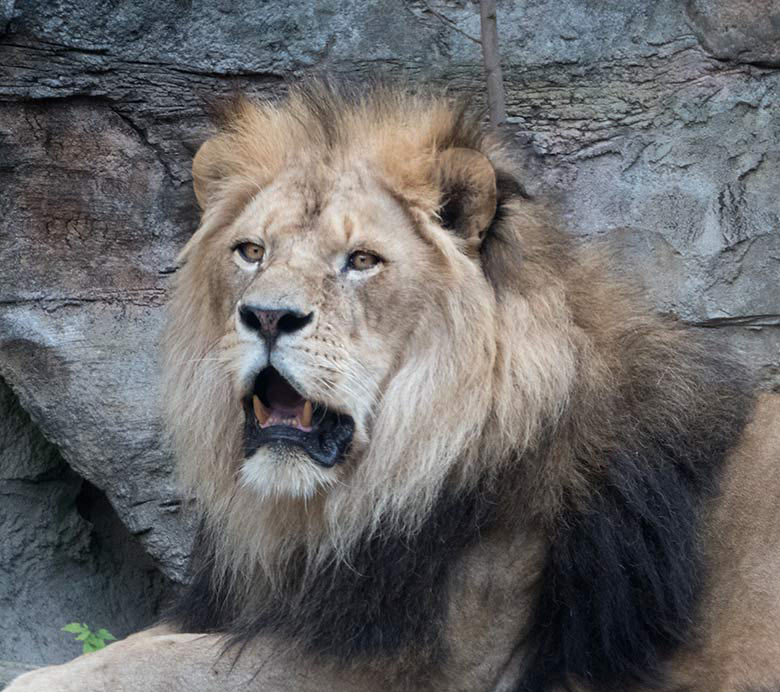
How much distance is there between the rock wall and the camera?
16.4 feet

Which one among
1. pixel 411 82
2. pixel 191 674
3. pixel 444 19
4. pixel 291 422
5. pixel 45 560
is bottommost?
pixel 45 560

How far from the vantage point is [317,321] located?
9.75ft

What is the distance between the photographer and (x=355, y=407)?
3.07 meters

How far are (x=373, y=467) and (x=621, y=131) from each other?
2491 millimetres

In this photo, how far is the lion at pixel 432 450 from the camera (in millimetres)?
3121

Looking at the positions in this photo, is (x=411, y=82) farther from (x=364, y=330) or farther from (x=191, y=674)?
(x=191, y=674)

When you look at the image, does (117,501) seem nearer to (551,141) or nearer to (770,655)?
(551,141)

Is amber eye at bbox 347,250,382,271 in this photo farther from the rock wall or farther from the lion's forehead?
the rock wall

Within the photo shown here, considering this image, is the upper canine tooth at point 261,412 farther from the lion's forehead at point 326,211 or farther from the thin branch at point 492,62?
the thin branch at point 492,62

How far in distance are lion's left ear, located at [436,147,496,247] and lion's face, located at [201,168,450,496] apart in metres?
0.11

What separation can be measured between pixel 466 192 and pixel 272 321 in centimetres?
65

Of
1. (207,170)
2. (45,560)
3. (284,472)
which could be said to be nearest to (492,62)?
(207,170)

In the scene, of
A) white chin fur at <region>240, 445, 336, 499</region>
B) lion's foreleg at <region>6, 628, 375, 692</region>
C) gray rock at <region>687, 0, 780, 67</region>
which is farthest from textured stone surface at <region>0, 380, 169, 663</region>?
gray rock at <region>687, 0, 780, 67</region>

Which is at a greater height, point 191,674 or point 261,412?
point 261,412
